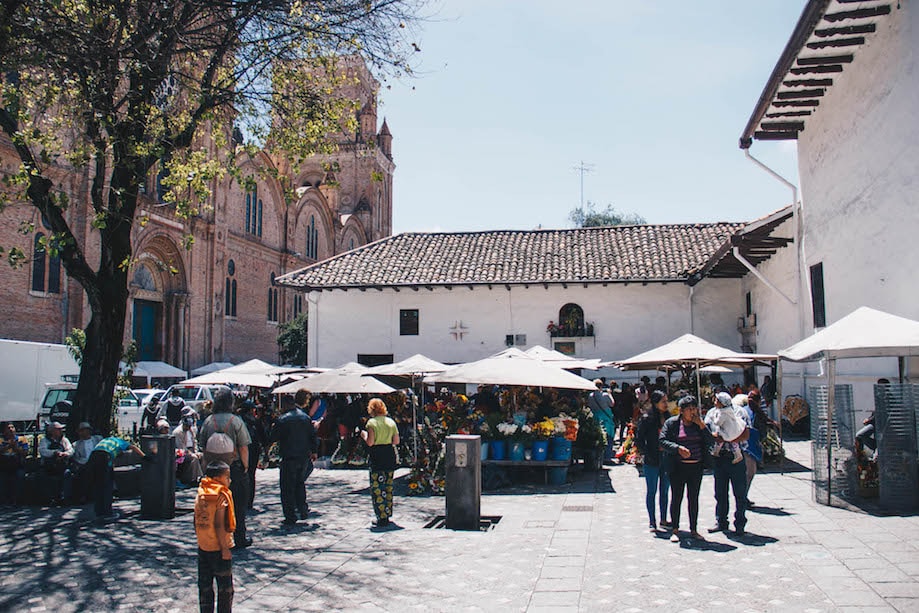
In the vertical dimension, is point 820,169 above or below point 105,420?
above

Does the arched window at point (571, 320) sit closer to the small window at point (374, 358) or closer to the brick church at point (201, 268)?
the small window at point (374, 358)

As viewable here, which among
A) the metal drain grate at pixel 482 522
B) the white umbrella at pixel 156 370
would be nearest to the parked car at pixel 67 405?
the white umbrella at pixel 156 370

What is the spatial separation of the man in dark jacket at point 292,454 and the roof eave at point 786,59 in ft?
29.8

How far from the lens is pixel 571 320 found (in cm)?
2492

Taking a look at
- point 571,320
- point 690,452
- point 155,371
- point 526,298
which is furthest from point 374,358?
point 690,452

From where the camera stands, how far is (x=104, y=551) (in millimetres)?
8602

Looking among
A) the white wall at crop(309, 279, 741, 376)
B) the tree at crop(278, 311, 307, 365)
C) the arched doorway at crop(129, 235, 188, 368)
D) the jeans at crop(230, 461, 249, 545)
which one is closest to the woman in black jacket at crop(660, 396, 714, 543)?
the jeans at crop(230, 461, 249, 545)

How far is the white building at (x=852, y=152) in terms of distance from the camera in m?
11.2

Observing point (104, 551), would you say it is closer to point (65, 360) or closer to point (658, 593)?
point (658, 593)

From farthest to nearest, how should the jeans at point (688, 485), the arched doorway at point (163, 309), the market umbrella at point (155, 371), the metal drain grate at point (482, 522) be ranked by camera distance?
the arched doorway at point (163, 309)
the market umbrella at point (155, 371)
the metal drain grate at point (482, 522)
the jeans at point (688, 485)

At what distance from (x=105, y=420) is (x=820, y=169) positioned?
13.9 m

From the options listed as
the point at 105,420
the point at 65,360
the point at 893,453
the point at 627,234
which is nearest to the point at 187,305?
the point at 65,360

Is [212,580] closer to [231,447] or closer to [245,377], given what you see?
[231,447]

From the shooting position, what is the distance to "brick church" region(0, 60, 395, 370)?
94.0ft
